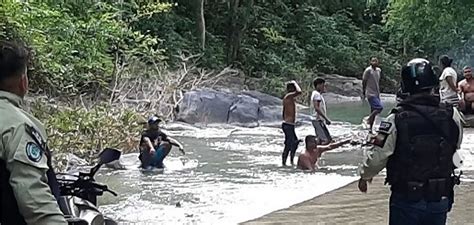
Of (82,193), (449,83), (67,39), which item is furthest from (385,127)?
(449,83)

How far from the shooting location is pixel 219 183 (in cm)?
1149

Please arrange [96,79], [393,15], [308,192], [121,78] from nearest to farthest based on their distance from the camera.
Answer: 1. [308,192]
2. [96,79]
3. [121,78]
4. [393,15]

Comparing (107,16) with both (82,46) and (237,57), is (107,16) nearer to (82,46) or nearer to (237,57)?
(82,46)

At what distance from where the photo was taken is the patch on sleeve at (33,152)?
298cm

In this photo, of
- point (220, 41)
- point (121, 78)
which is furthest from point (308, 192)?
point (220, 41)

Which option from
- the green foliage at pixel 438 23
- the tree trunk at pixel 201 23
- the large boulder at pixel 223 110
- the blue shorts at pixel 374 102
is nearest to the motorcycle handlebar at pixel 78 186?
the blue shorts at pixel 374 102

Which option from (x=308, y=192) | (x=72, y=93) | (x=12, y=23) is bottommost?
(x=308, y=192)

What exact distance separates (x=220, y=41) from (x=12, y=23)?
2500cm

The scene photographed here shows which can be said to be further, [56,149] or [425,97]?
[56,149]

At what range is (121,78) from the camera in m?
18.9

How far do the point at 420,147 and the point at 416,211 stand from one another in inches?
15.1

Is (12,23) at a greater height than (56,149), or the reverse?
(12,23)

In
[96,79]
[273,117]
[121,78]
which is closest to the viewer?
[96,79]

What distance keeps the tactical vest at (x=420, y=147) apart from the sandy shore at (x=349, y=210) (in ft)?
12.2
